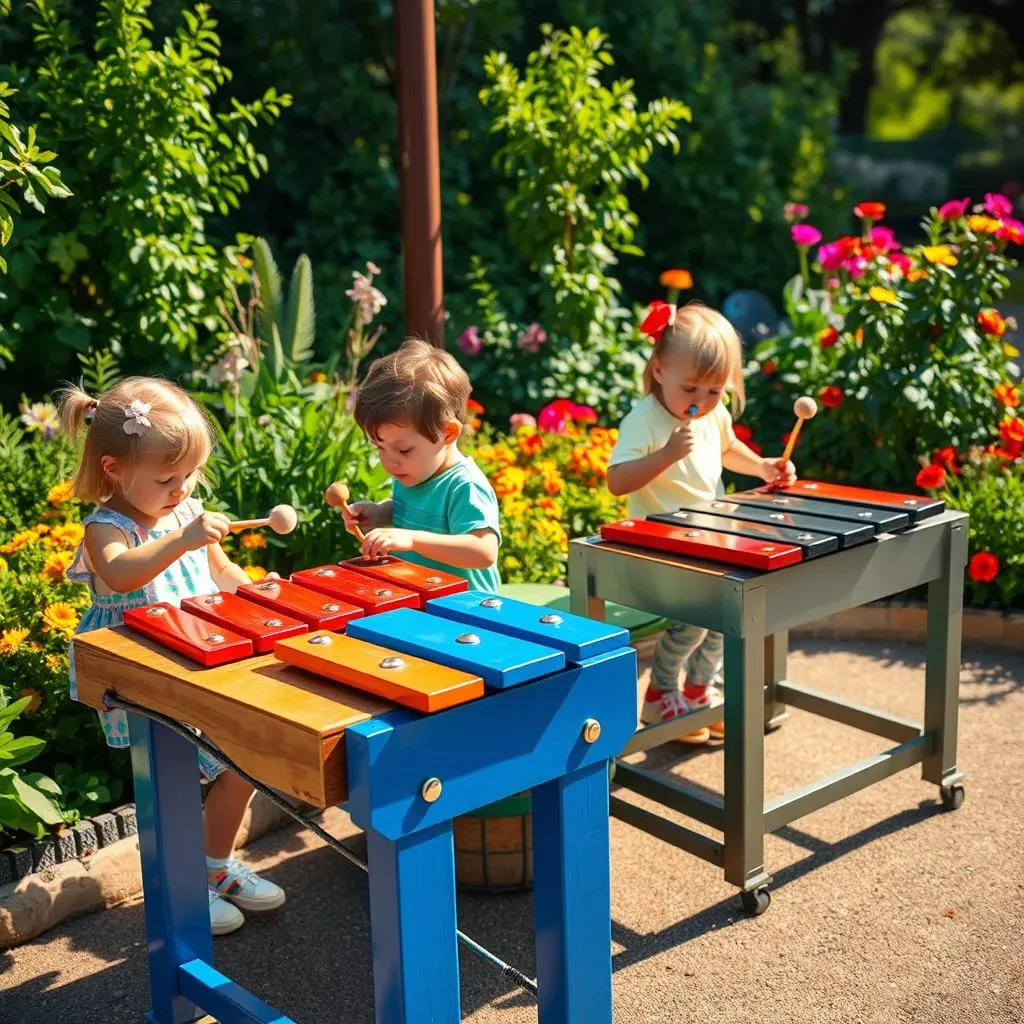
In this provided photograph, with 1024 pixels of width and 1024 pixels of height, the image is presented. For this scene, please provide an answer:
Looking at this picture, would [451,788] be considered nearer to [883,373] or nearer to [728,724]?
[728,724]

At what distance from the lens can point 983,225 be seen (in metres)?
5.25

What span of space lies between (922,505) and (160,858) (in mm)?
2105

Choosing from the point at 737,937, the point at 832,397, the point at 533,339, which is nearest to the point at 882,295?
the point at 832,397

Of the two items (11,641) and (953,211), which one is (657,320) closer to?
(11,641)

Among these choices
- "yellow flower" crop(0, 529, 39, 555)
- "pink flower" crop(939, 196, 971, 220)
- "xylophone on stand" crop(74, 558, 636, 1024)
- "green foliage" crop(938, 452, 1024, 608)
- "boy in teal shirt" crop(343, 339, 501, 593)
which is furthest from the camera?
"pink flower" crop(939, 196, 971, 220)

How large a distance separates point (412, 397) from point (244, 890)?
1270mm

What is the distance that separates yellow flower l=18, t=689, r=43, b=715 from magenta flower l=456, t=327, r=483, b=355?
10.1 ft

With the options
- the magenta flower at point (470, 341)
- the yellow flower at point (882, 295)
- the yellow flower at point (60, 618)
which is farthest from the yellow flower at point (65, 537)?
the yellow flower at point (882, 295)

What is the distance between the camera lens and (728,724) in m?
3.24

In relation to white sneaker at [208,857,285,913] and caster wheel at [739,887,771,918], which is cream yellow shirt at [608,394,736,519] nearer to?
caster wheel at [739,887,771,918]

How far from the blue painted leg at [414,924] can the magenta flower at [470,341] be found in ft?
13.3

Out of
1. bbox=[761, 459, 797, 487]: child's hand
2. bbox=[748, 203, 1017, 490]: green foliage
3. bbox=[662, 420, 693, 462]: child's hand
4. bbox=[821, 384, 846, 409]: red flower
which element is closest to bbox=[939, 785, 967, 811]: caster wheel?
bbox=[761, 459, 797, 487]: child's hand

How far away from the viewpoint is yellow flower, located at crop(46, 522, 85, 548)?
3941 millimetres

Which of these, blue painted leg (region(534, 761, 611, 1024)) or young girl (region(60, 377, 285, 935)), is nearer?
blue painted leg (region(534, 761, 611, 1024))
